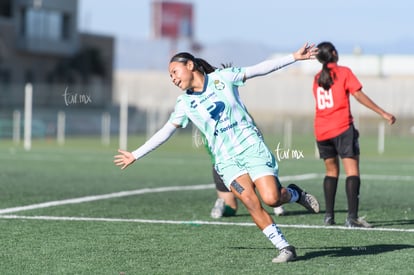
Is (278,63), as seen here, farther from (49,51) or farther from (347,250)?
(49,51)

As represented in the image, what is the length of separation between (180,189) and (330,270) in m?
8.83

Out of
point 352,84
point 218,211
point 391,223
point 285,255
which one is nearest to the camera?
point 285,255

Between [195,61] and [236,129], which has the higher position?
[195,61]

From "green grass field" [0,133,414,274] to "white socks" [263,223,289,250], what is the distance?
0.56 feet

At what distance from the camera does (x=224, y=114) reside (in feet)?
28.9

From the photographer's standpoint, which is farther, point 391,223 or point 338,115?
point 391,223

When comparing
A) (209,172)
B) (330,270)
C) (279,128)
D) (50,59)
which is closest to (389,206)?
(330,270)

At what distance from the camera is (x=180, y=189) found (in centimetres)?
1694

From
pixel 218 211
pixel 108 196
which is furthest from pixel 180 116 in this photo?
pixel 108 196

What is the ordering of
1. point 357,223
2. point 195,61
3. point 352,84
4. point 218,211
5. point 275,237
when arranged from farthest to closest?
point 218,211, point 352,84, point 357,223, point 195,61, point 275,237

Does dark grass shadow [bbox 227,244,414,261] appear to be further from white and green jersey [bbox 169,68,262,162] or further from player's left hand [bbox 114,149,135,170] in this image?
player's left hand [bbox 114,149,135,170]

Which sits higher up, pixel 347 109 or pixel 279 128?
pixel 347 109

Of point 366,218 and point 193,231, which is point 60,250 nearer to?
point 193,231

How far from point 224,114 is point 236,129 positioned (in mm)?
163
